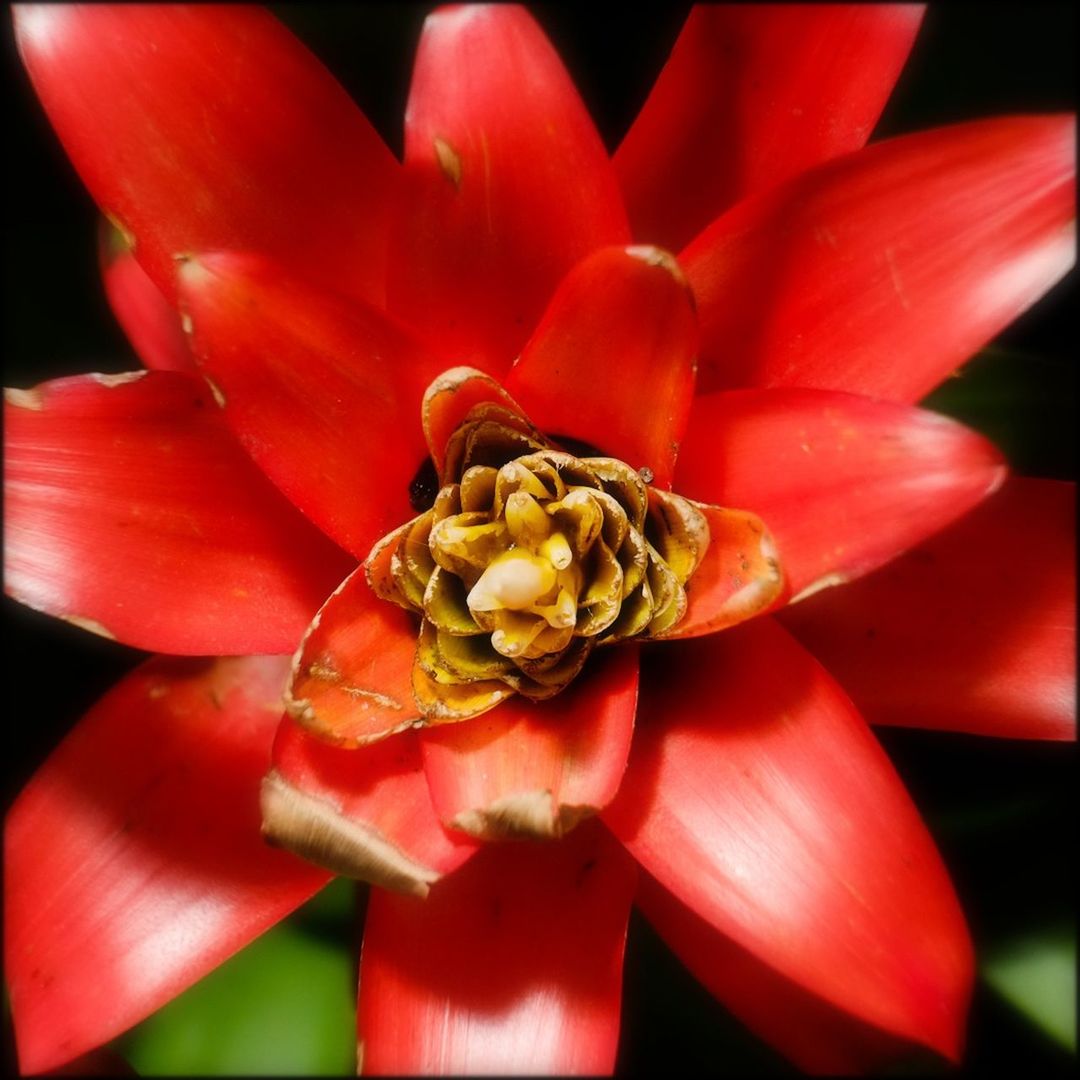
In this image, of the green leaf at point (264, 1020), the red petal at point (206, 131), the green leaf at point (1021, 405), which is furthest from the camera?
the green leaf at point (264, 1020)

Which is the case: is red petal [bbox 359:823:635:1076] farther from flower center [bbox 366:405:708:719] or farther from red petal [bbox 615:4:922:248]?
red petal [bbox 615:4:922:248]

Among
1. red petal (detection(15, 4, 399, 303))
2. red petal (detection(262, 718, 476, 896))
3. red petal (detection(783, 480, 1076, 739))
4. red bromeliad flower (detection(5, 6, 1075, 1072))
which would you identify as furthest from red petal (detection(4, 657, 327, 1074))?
red petal (detection(783, 480, 1076, 739))

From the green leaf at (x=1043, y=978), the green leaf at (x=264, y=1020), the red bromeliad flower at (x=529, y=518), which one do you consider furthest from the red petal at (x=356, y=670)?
the green leaf at (x=1043, y=978)

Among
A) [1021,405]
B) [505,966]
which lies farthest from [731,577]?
[1021,405]

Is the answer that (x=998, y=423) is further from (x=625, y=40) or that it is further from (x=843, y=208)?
(x=625, y=40)

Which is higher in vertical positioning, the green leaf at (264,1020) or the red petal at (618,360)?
the red petal at (618,360)

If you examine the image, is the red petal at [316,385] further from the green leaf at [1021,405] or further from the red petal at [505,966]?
the green leaf at [1021,405]

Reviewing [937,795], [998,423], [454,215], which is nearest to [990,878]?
[937,795]
